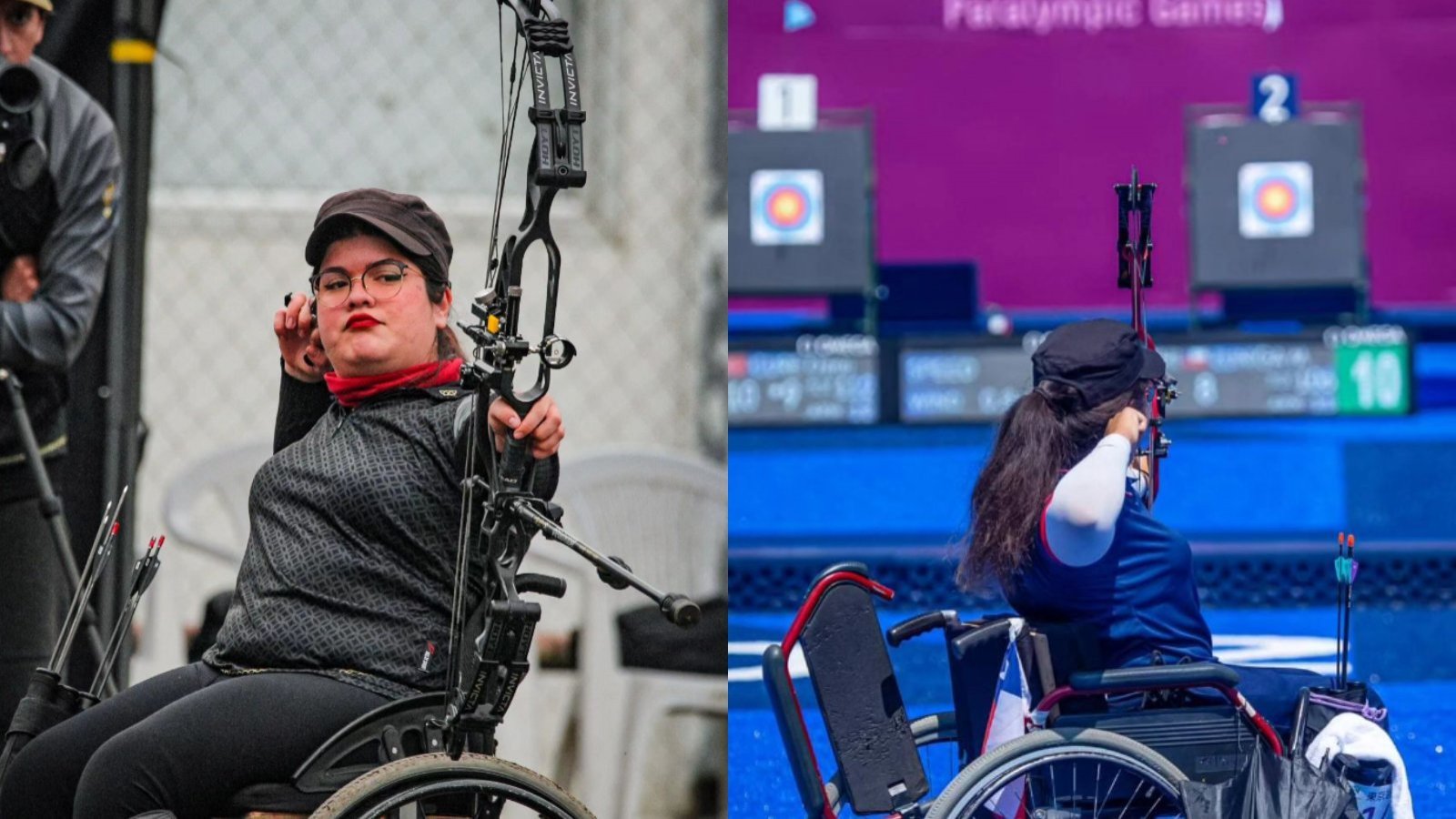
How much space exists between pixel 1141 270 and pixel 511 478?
1.16 m

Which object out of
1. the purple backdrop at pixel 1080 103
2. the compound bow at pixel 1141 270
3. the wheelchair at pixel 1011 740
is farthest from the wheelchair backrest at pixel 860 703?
the purple backdrop at pixel 1080 103

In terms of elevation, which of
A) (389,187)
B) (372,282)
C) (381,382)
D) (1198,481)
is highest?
(389,187)

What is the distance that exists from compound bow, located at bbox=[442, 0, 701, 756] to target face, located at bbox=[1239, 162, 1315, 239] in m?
5.26

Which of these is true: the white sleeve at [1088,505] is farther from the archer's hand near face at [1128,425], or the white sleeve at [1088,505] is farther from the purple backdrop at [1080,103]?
the purple backdrop at [1080,103]

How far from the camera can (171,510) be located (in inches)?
141

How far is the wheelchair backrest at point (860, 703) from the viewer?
263 cm

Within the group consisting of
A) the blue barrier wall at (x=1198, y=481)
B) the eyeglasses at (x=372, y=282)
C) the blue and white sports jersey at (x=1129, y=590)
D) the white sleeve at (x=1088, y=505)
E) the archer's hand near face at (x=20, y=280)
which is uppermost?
the archer's hand near face at (x=20, y=280)

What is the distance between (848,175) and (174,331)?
399cm

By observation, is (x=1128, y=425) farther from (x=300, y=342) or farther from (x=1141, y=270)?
(x=300, y=342)

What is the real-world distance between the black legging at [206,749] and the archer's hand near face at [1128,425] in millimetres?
1103

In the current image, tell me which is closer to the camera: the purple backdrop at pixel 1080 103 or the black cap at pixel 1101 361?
the black cap at pixel 1101 361

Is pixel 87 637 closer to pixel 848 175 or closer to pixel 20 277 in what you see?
pixel 20 277

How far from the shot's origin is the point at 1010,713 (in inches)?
103

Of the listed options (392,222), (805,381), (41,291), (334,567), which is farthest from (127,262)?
(805,381)
